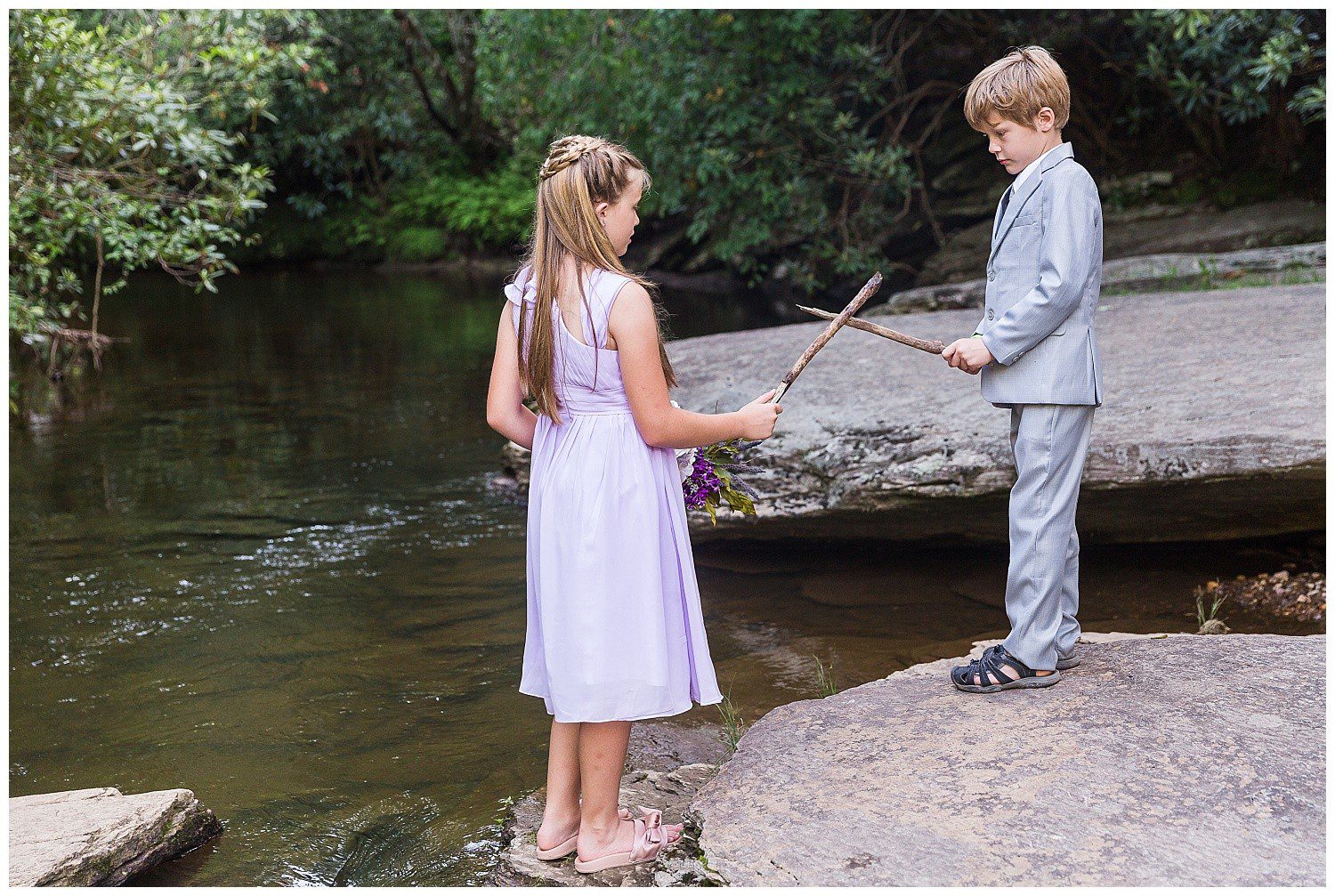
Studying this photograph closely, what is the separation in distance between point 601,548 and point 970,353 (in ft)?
3.96

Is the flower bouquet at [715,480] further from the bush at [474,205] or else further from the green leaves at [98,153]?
the bush at [474,205]

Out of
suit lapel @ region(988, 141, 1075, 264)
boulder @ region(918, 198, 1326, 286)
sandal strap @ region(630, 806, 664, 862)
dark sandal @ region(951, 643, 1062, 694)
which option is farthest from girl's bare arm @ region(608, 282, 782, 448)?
boulder @ region(918, 198, 1326, 286)

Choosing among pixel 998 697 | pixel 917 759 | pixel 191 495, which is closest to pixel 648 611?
pixel 917 759

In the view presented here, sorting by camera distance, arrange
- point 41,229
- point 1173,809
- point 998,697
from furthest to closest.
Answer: point 41,229, point 998,697, point 1173,809

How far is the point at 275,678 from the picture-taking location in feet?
15.0

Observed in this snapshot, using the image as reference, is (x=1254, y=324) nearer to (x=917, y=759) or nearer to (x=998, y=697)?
(x=998, y=697)

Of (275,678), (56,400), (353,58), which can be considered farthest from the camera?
(353,58)

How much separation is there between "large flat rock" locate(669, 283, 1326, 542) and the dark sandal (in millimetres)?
1588

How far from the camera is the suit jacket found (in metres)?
3.21

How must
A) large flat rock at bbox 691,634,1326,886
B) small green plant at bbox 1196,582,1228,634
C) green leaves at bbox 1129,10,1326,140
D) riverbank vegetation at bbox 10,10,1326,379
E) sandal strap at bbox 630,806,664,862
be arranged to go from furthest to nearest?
green leaves at bbox 1129,10,1326,140 < riverbank vegetation at bbox 10,10,1326,379 < small green plant at bbox 1196,582,1228,634 < sandal strap at bbox 630,806,664,862 < large flat rock at bbox 691,634,1326,886

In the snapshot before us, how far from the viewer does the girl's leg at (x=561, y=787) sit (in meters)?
2.94

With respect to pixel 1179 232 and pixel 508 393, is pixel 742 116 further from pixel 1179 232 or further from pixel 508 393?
pixel 508 393

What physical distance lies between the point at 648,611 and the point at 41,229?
673 centimetres

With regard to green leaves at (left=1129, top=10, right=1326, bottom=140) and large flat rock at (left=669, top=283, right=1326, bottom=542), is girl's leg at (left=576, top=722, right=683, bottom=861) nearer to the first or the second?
large flat rock at (left=669, top=283, right=1326, bottom=542)
